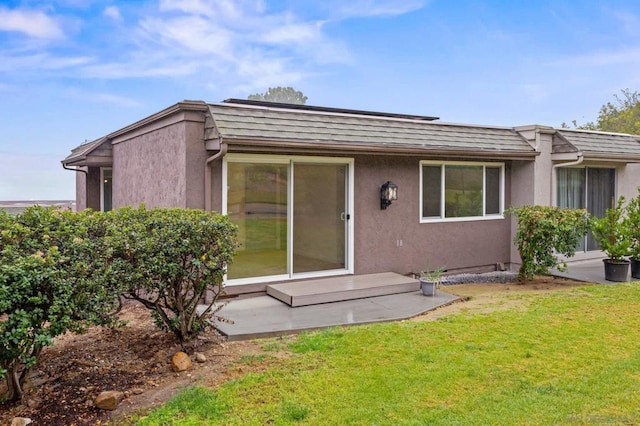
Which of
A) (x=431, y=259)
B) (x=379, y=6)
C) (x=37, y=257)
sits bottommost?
(x=431, y=259)

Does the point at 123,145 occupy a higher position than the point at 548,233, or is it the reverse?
the point at 123,145

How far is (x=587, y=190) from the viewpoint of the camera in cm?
1120

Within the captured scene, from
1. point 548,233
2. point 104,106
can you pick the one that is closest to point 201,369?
point 548,233

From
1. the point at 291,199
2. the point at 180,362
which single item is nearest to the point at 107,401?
the point at 180,362

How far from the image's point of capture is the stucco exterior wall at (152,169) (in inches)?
278

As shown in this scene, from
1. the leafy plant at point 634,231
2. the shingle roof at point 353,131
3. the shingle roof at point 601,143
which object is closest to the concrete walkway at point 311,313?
the shingle roof at point 353,131

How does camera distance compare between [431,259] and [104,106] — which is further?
[104,106]

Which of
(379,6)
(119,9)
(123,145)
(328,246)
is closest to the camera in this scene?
(328,246)

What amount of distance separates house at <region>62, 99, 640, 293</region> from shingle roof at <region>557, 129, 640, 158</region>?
0.15 feet

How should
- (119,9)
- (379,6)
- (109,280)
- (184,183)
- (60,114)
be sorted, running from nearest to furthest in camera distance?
(109,280), (184,183), (119,9), (379,6), (60,114)

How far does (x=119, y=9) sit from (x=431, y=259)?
31.1 ft

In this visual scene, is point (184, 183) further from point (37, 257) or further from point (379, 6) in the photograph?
point (379, 6)

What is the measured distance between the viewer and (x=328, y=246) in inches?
324

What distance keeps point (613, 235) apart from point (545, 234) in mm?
1856
